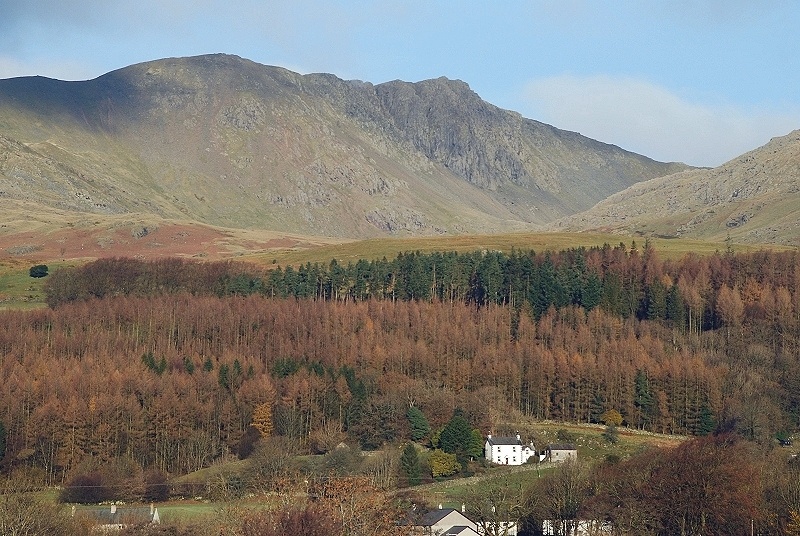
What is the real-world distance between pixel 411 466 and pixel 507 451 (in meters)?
13.8

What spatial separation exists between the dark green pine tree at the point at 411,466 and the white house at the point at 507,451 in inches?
402

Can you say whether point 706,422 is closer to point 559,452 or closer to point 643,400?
point 643,400

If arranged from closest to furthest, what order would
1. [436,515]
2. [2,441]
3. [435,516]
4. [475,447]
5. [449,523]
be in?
1. [449,523]
2. [435,516]
3. [436,515]
4. [475,447]
5. [2,441]

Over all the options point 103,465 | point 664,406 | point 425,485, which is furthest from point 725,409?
point 103,465

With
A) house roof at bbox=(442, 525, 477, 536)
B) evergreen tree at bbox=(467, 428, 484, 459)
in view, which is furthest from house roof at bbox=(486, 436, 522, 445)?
house roof at bbox=(442, 525, 477, 536)

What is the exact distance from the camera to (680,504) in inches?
3295

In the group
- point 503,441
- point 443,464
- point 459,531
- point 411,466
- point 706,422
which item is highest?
point 459,531

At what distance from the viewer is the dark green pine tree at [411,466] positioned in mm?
114188

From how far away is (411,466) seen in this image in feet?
380

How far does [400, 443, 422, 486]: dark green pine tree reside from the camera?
11419 cm

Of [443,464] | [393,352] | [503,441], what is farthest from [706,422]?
[393,352]

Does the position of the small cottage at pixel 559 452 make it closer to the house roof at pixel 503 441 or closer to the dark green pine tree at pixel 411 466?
the house roof at pixel 503 441

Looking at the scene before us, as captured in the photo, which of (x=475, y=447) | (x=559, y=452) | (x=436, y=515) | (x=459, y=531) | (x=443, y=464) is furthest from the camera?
(x=559, y=452)

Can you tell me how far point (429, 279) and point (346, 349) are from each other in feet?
112
